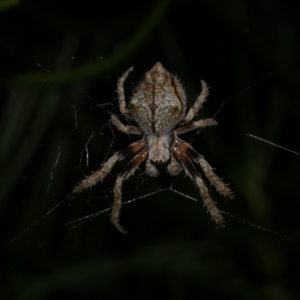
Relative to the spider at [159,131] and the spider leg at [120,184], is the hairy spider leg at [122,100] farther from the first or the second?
the spider leg at [120,184]

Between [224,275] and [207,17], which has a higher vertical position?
[207,17]

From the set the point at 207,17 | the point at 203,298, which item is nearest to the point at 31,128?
the point at 207,17

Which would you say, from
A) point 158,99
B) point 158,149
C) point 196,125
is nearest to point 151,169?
point 158,149

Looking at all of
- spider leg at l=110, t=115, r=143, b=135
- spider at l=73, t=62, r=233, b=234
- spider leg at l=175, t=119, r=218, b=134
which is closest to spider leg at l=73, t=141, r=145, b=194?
spider at l=73, t=62, r=233, b=234

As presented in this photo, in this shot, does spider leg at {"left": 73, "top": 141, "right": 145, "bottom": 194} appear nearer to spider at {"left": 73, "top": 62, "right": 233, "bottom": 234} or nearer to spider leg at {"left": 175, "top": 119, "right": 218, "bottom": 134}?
spider at {"left": 73, "top": 62, "right": 233, "bottom": 234}

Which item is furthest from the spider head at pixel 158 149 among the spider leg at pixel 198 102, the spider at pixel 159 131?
the spider leg at pixel 198 102

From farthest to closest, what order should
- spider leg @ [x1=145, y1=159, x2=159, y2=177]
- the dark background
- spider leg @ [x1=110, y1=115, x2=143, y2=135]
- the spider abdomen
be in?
the dark background < spider leg @ [x1=145, y1=159, x2=159, y2=177] < spider leg @ [x1=110, y1=115, x2=143, y2=135] < the spider abdomen

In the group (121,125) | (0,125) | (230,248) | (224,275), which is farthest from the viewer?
(230,248)

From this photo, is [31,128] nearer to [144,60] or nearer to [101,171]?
[101,171]

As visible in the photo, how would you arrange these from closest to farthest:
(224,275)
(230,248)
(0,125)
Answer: (0,125), (224,275), (230,248)
